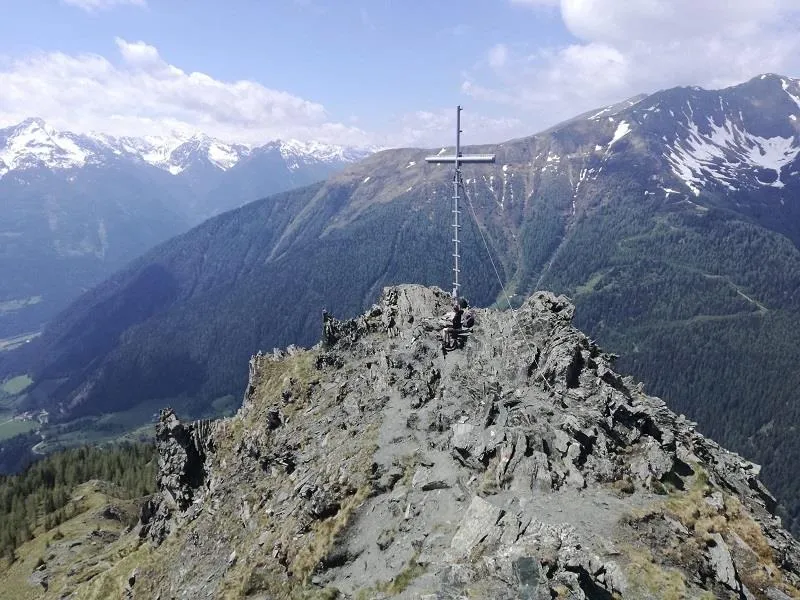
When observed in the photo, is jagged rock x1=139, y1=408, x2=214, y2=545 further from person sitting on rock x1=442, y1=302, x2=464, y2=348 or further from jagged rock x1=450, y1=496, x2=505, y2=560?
jagged rock x1=450, y1=496, x2=505, y2=560

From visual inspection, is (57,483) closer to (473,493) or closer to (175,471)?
(175,471)

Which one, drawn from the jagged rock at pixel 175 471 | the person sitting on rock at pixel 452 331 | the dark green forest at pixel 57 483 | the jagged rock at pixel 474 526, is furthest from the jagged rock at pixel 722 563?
the dark green forest at pixel 57 483

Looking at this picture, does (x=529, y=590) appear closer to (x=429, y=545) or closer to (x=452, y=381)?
(x=429, y=545)

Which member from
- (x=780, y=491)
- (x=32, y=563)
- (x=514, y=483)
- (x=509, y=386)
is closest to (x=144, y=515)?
(x=32, y=563)

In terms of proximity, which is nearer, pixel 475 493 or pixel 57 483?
pixel 475 493

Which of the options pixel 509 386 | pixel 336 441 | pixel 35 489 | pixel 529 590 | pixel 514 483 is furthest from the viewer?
pixel 35 489

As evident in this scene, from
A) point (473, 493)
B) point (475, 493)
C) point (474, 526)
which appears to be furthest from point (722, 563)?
point (473, 493)
